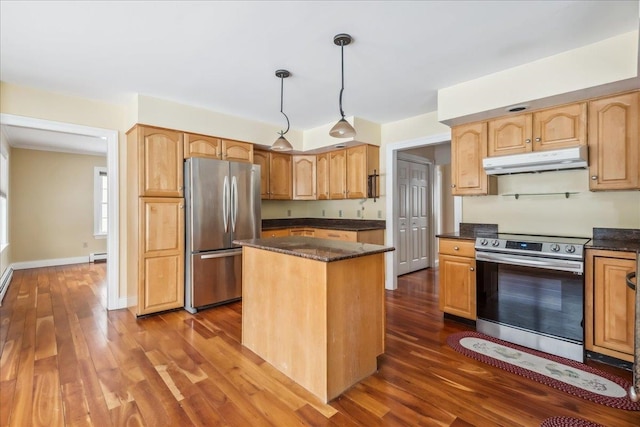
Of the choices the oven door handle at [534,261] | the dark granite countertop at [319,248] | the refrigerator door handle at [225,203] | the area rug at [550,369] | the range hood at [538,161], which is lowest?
the area rug at [550,369]

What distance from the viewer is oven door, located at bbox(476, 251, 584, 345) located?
2.50 m

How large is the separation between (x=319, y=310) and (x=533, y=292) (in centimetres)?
196

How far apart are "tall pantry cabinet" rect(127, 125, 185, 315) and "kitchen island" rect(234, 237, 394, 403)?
61.3 inches

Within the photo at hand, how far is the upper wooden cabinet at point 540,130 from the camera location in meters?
2.68

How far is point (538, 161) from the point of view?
106 inches

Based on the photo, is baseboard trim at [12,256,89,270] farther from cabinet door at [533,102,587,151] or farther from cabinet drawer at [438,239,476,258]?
cabinet door at [533,102,587,151]

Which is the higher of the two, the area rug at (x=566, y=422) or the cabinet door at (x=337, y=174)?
the cabinet door at (x=337, y=174)

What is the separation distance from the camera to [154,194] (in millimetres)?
3582

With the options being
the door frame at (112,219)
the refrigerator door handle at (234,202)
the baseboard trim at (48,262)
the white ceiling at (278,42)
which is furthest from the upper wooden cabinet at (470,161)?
the baseboard trim at (48,262)

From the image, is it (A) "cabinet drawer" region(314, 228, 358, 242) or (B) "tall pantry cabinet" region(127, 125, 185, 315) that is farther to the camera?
(A) "cabinet drawer" region(314, 228, 358, 242)

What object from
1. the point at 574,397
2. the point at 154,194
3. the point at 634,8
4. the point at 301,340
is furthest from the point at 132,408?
the point at 634,8

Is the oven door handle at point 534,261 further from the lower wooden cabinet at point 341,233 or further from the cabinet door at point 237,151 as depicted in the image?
the cabinet door at point 237,151

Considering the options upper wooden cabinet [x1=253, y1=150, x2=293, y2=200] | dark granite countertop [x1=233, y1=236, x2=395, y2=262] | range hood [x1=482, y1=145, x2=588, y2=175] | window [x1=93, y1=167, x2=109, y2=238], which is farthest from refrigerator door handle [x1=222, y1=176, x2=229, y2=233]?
window [x1=93, y1=167, x2=109, y2=238]

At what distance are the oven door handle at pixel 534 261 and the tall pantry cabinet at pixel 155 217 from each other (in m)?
3.35
